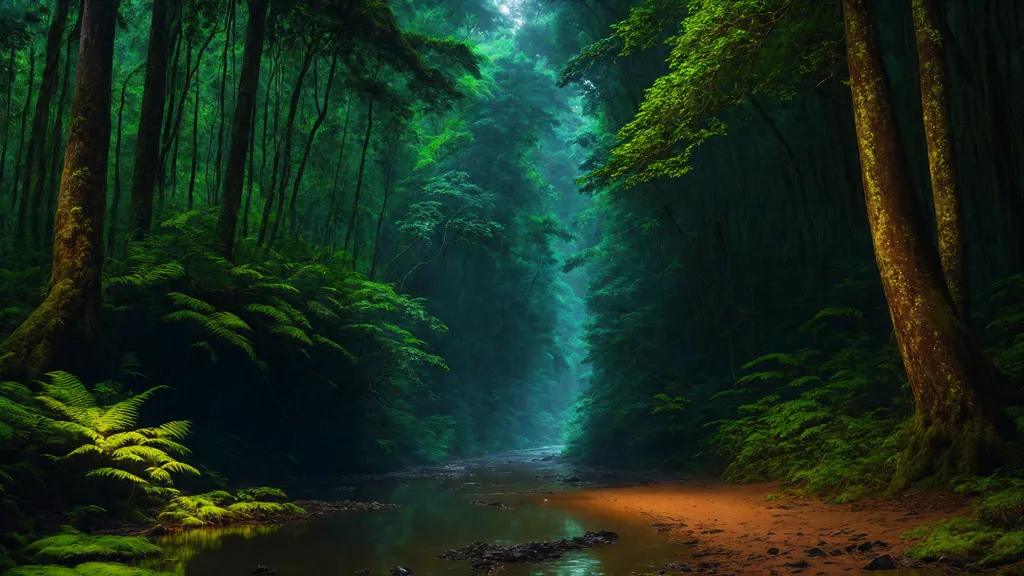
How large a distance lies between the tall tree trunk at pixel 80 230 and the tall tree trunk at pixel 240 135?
364 cm

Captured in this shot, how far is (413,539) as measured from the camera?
25.5 feet

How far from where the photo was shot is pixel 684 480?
15.2 meters

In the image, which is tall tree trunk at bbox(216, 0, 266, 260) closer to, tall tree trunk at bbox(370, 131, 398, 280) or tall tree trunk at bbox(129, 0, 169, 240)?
tall tree trunk at bbox(129, 0, 169, 240)

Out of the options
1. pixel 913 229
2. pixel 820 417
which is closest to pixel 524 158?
pixel 820 417

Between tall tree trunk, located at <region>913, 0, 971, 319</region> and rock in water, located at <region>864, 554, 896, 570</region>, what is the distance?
14.8 ft

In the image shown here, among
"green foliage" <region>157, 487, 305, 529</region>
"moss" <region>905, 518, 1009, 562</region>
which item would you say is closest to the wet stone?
"moss" <region>905, 518, 1009, 562</region>

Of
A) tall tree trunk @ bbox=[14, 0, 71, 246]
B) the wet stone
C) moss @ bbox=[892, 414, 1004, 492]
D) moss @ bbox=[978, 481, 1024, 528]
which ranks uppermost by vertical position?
tall tree trunk @ bbox=[14, 0, 71, 246]

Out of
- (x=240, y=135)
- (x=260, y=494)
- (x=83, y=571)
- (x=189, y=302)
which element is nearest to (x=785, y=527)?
(x=83, y=571)

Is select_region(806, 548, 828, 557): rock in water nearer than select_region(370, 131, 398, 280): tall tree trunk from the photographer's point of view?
Yes

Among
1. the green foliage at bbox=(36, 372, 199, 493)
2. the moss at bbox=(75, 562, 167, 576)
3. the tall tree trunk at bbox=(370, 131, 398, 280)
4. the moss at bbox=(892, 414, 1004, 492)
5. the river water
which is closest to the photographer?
the moss at bbox=(75, 562, 167, 576)

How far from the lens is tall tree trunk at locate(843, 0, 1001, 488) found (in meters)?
7.49

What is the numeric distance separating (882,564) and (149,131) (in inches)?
538

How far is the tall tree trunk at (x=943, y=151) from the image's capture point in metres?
8.35

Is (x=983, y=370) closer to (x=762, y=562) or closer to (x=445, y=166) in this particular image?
(x=762, y=562)
